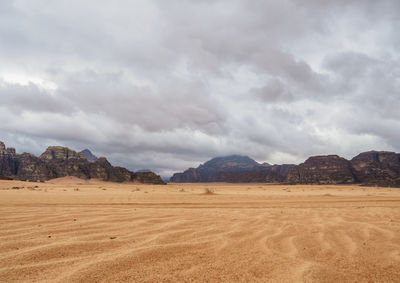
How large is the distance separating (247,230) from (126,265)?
9.63 feet

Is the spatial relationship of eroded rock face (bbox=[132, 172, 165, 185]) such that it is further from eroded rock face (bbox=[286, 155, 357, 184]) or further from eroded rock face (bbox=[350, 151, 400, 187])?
eroded rock face (bbox=[350, 151, 400, 187])

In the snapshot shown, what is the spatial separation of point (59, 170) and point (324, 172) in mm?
112938

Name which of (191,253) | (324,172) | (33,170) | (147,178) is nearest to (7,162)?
(33,170)

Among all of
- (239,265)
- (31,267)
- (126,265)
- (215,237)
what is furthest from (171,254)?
(31,267)

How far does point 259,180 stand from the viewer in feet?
577

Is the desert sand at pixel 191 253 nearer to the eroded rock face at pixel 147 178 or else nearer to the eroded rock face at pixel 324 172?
the eroded rock face at pixel 147 178

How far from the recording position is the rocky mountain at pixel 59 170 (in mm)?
92188

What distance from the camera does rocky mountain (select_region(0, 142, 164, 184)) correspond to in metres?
92.2

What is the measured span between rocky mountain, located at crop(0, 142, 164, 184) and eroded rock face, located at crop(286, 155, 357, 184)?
69462 millimetres

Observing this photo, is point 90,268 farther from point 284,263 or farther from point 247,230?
point 247,230

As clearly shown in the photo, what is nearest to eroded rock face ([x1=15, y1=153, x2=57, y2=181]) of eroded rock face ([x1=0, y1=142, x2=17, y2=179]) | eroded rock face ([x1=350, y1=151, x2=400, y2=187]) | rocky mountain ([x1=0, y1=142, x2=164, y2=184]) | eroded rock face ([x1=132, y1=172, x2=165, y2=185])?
rocky mountain ([x1=0, y1=142, x2=164, y2=184])

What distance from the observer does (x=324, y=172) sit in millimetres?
118000

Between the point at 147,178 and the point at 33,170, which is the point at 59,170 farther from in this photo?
the point at 147,178

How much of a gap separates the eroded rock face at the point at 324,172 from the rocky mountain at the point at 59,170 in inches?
2735
